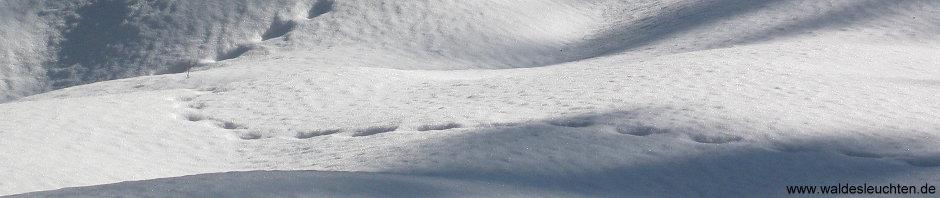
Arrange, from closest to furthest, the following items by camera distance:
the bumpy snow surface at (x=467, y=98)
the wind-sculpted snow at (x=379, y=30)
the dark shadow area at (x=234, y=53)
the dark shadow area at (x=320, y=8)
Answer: the bumpy snow surface at (x=467, y=98) → the wind-sculpted snow at (x=379, y=30) → the dark shadow area at (x=234, y=53) → the dark shadow area at (x=320, y=8)

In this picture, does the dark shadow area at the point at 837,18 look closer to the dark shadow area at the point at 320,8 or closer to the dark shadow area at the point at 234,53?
the dark shadow area at the point at 320,8

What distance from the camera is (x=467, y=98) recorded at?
7.21 metres

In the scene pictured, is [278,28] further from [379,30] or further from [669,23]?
[669,23]

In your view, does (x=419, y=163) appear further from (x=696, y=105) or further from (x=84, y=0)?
(x=84, y=0)

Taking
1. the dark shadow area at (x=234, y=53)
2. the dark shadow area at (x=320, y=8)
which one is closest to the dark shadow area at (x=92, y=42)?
the dark shadow area at (x=234, y=53)

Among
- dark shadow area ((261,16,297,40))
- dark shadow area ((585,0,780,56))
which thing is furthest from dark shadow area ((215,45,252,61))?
dark shadow area ((585,0,780,56))

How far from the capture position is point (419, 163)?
4.79m

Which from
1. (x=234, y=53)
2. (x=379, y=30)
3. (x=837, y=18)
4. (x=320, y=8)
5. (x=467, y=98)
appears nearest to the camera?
(x=467, y=98)

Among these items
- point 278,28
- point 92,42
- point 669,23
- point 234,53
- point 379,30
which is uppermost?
point 669,23

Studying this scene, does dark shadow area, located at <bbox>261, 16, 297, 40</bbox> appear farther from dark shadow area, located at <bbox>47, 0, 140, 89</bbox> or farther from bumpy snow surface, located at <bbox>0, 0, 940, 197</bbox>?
dark shadow area, located at <bbox>47, 0, 140, 89</bbox>

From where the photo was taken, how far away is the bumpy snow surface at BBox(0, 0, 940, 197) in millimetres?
4465

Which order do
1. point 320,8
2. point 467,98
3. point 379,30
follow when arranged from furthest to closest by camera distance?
point 320,8, point 379,30, point 467,98

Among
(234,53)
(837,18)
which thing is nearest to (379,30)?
(234,53)

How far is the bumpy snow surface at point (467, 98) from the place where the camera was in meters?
4.46
